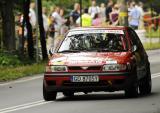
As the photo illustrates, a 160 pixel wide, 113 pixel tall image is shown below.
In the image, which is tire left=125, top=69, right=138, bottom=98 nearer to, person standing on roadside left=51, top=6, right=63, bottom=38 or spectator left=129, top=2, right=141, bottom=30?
person standing on roadside left=51, top=6, right=63, bottom=38

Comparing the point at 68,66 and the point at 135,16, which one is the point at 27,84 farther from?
the point at 135,16

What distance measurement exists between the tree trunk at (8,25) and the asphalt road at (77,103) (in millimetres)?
9890

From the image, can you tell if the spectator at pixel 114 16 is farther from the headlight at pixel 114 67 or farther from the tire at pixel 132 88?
the headlight at pixel 114 67

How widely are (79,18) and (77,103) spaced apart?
2509cm

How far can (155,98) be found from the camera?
691 inches

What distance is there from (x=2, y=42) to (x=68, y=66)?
1606cm

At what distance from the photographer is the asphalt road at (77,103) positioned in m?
15.6

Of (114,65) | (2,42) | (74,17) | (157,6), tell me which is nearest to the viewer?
(114,65)

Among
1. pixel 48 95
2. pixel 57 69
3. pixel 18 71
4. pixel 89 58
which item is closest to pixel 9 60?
pixel 18 71

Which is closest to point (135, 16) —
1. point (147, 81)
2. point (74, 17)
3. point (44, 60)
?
point (74, 17)

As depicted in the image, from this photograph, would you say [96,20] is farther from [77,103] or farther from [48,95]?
[77,103]

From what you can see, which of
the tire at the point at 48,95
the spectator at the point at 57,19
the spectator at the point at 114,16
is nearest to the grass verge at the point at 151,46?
the spectator at the point at 57,19

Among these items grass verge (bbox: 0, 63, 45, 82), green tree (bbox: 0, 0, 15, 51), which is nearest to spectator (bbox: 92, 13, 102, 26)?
green tree (bbox: 0, 0, 15, 51)

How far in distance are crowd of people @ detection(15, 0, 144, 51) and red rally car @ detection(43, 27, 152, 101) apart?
2152 cm
